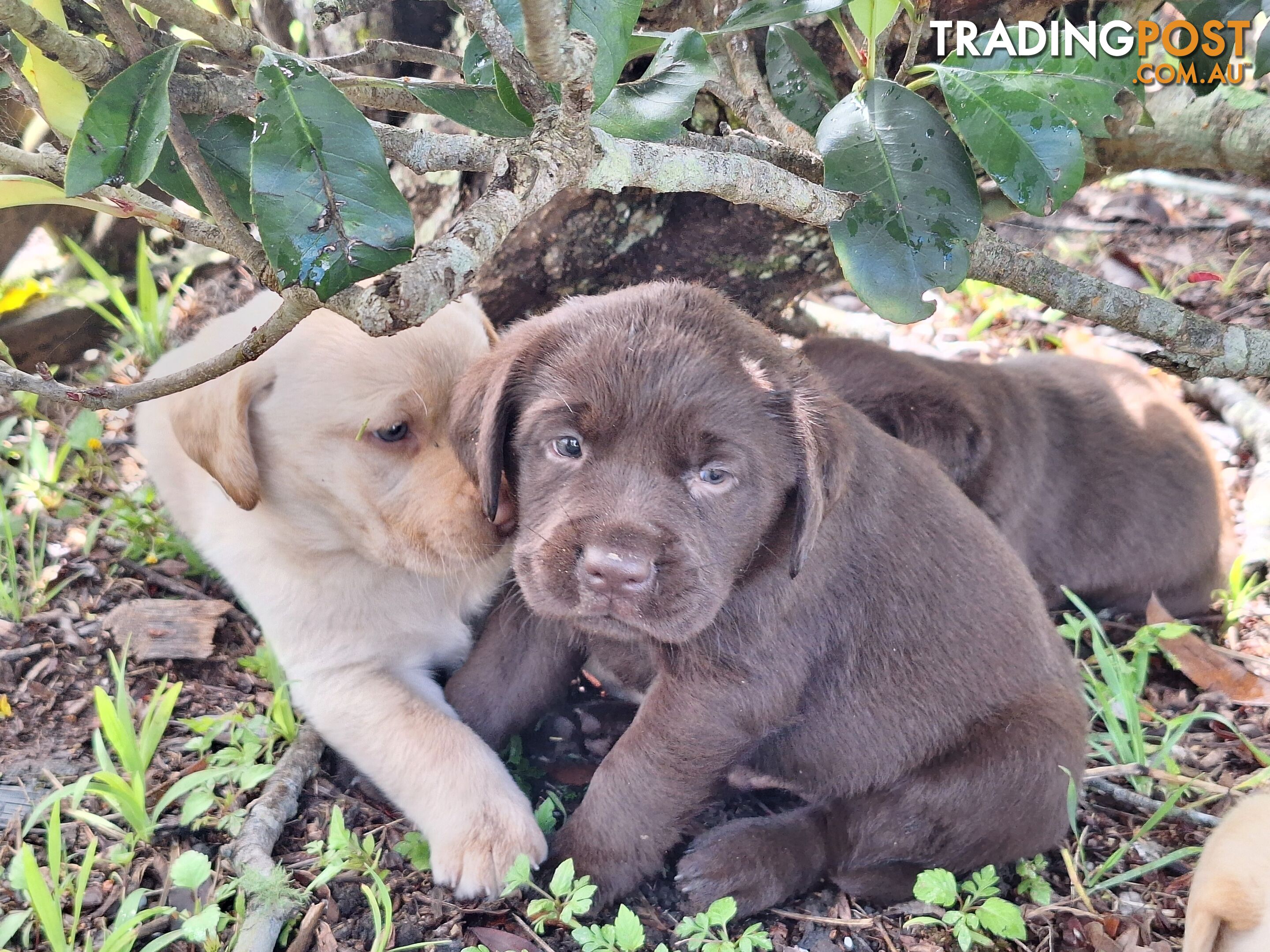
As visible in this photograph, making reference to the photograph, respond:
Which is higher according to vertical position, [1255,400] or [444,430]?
[444,430]

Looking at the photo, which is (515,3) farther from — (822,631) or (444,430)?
(822,631)

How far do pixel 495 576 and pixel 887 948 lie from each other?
155cm

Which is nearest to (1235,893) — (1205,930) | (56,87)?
(1205,930)

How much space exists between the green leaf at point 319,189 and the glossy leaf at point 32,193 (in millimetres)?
580

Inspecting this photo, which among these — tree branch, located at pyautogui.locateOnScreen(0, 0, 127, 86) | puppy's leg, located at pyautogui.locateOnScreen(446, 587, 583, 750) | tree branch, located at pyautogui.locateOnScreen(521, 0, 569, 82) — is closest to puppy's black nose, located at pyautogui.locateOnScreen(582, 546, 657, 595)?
puppy's leg, located at pyautogui.locateOnScreen(446, 587, 583, 750)

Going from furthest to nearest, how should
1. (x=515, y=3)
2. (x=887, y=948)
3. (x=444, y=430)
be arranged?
1. (x=444, y=430)
2. (x=887, y=948)
3. (x=515, y=3)

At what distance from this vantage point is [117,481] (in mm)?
4020

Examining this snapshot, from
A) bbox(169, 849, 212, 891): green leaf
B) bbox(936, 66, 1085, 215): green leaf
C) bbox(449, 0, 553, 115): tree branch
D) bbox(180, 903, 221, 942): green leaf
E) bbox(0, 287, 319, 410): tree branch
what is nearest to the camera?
bbox(449, 0, 553, 115): tree branch

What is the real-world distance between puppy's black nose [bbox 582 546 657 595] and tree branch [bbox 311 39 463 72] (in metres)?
1.33

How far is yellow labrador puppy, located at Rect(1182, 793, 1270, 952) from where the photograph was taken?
80.0 inches

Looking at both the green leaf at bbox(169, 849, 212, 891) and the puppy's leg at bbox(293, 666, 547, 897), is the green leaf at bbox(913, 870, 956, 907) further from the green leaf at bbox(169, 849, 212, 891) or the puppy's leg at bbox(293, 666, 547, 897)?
the green leaf at bbox(169, 849, 212, 891)

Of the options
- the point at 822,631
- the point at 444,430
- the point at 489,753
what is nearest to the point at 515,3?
the point at 444,430

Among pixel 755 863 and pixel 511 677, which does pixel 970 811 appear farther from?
pixel 511 677

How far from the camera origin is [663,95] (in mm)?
2484
